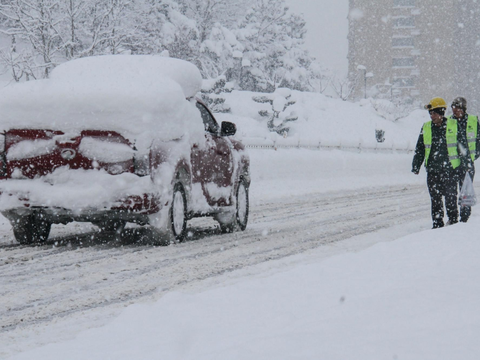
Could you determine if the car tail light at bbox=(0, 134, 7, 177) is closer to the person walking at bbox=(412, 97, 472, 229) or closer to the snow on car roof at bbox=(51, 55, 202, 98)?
the snow on car roof at bbox=(51, 55, 202, 98)

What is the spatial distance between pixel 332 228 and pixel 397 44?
386 feet

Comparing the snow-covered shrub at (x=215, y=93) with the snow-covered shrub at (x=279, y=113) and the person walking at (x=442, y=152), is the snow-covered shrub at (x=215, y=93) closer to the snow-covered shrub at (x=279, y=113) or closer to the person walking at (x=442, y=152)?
the snow-covered shrub at (x=279, y=113)

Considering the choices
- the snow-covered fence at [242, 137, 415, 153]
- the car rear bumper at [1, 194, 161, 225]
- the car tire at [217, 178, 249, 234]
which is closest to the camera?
the car rear bumper at [1, 194, 161, 225]

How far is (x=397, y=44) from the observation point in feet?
405

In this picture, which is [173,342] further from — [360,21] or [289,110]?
[360,21]

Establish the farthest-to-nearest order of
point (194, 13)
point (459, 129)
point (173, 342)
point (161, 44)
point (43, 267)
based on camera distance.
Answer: point (194, 13) < point (161, 44) < point (459, 129) < point (43, 267) < point (173, 342)

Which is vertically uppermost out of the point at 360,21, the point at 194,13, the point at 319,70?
the point at 360,21

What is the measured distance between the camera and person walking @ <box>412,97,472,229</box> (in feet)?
32.3

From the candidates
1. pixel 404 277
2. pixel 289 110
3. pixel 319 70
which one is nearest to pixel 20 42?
pixel 289 110

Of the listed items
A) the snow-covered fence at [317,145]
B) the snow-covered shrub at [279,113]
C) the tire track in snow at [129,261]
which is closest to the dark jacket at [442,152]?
the tire track in snow at [129,261]

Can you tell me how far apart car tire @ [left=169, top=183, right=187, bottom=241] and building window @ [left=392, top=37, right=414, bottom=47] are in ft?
392

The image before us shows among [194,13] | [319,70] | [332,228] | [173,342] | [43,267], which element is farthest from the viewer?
[319,70]

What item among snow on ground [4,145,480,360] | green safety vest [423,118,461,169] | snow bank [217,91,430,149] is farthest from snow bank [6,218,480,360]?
snow bank [217,91,430,149]

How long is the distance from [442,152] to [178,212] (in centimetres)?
369
